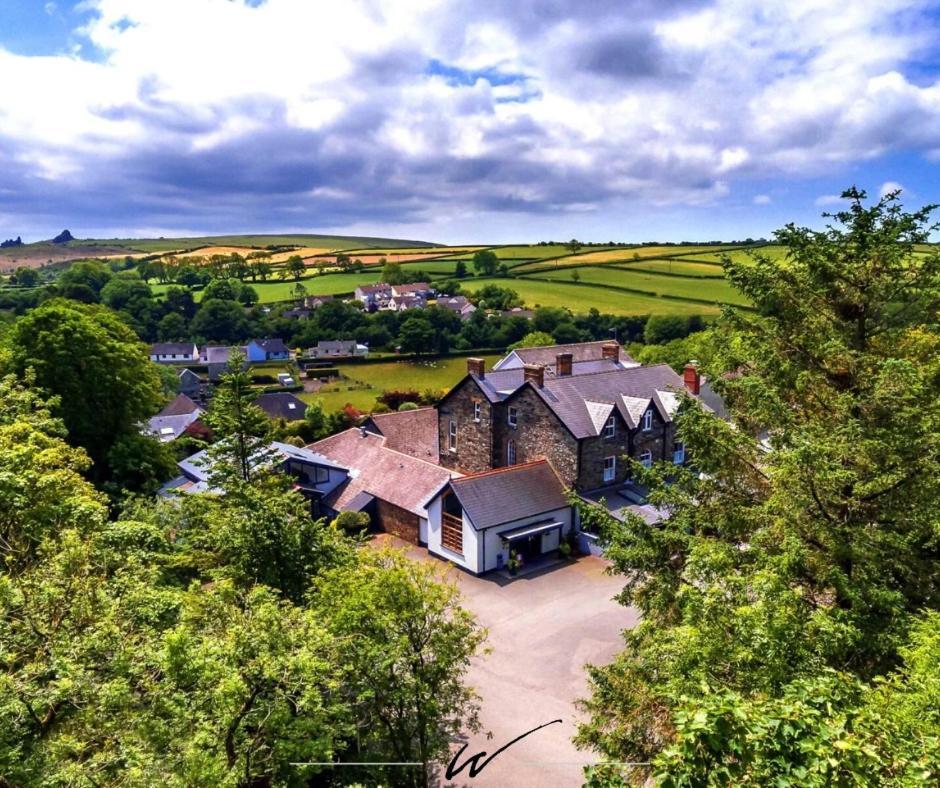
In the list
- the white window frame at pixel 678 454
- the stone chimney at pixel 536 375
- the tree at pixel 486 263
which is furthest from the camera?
the tree at pixel 486 263

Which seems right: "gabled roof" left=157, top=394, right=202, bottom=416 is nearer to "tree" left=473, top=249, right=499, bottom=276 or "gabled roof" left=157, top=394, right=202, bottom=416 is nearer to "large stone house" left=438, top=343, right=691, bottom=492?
"large stone house" left=438, top=343, right=691, bottom=492

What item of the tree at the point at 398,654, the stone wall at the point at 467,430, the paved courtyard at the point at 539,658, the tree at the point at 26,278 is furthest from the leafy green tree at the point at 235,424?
the tree at the point at 26,278

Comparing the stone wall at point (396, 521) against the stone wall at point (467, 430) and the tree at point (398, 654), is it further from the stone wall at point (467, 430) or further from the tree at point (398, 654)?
the tree at point (398, 654)

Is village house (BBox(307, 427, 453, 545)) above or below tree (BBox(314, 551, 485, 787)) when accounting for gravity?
below

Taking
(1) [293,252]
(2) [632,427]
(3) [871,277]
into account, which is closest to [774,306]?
(3) [871,277]

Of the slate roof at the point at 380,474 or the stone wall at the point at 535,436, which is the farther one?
the slate roof at the point at 380,474

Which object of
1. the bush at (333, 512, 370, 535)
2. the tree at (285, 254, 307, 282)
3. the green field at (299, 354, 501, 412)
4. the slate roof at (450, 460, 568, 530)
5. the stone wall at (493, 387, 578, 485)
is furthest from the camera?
the tree at (285, 254, 307, 282)

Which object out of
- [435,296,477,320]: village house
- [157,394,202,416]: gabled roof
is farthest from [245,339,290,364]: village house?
[157,394,202,416]: gabled roof

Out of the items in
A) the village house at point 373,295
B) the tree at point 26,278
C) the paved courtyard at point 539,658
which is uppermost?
the tree at point 26,278
